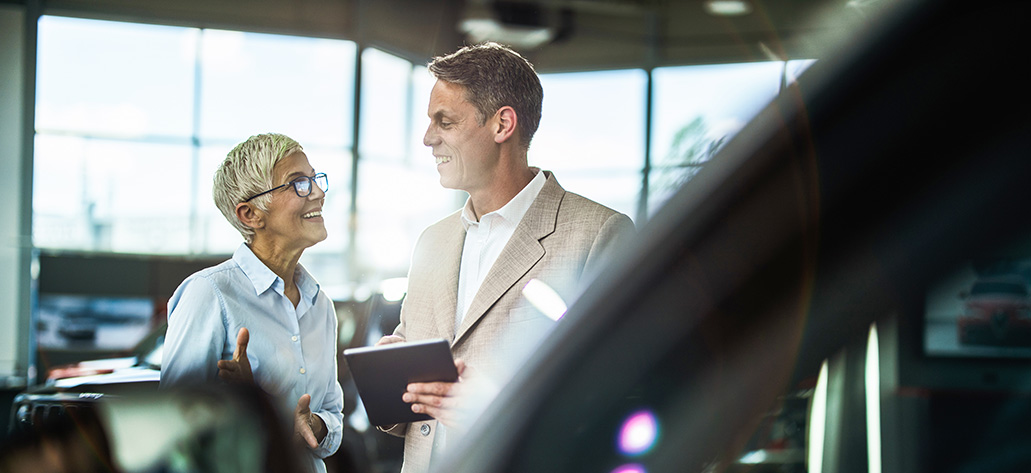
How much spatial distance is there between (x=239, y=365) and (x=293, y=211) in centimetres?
21

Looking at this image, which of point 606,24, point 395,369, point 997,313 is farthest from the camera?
point 606,24

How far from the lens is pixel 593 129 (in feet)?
19.0

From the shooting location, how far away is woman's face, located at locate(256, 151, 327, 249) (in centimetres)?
95

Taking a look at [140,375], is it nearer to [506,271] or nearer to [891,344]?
[506,271]

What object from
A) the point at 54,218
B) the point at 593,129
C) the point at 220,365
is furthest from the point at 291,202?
the point at 593,129

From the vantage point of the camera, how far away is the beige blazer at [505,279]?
3.06 ft

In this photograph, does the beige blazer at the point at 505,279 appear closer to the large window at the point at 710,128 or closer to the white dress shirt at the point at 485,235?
the white dress shirt at the point at 485,235

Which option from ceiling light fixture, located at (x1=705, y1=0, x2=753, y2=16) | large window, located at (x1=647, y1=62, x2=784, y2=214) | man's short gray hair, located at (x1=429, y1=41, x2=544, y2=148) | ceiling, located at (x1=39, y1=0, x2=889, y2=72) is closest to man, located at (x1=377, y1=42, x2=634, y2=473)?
man's short gray hair, located at (x1=429, y1=41, x2=544, y2=148)

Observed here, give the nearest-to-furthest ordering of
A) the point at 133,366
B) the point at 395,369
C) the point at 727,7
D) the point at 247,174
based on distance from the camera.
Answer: the point at 395,369 < the point at 247,174 < the point at 133,366 < the point at 727,7

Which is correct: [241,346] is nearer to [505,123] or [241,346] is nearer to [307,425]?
[307,425]

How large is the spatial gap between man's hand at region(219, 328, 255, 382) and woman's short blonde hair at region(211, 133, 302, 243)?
0.15 m

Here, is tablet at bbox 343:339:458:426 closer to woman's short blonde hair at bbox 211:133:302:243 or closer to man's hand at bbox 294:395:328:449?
man's hand at bbox 294:395:328:449

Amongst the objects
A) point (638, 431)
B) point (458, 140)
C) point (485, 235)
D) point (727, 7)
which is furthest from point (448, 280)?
point (727, 7)

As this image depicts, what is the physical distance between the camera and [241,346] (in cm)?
88
